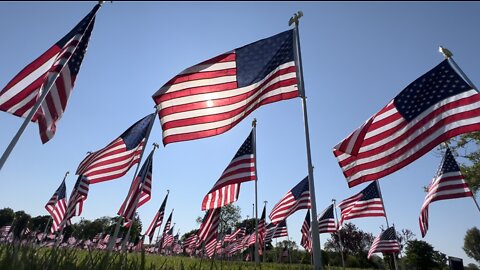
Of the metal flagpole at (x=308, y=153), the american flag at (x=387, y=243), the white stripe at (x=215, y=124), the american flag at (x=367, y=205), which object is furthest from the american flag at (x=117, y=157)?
the american flag at (x=387, y=243)

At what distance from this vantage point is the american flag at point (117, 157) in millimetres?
11609

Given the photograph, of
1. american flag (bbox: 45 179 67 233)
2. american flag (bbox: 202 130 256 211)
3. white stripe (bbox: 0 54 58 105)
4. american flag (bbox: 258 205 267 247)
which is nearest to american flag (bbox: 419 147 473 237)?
american flag (bbox: 202 130 256 211)

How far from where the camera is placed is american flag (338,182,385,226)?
15828 millimetres

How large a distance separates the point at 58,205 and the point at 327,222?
1975 centimetres

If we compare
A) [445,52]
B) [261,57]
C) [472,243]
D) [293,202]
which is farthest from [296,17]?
[472,243]

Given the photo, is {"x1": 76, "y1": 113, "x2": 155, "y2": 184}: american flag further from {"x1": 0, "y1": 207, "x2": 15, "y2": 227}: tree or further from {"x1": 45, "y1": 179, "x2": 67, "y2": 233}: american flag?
{"x1": 0, "y1": 207, "x2": 15, "y2": 227}: tree

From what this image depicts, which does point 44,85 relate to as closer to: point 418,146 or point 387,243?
point 418,146

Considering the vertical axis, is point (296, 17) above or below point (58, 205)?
above

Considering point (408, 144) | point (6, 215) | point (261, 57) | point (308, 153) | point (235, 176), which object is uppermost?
point (6, 215)

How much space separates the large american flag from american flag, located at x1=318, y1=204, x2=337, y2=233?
14.0m

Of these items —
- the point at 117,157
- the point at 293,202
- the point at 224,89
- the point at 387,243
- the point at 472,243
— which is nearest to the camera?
the point at 224,89

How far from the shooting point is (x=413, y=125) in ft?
22.7

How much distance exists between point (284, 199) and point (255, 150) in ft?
16.3

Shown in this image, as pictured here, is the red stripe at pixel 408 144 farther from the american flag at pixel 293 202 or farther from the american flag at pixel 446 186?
the american flag at pixel 293 202
